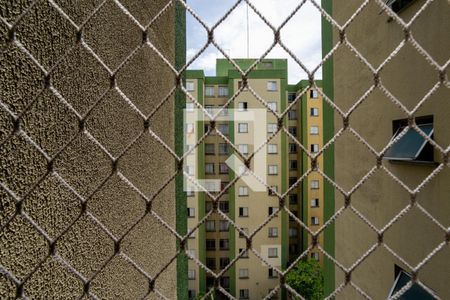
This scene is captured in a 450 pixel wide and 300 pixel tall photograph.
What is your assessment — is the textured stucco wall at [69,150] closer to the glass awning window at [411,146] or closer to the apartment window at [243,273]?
the glass awning window at [411,146]

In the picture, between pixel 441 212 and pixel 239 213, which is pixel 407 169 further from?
pixel 239 213

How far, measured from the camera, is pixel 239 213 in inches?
420

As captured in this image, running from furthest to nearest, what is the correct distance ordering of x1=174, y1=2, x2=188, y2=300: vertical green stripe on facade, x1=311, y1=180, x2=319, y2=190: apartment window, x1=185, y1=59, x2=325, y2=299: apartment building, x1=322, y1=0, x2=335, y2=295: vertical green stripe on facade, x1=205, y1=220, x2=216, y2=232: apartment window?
x1=311, y1=180, x2=319, y2=190: apartment window, x1=205, y1=220, x2=216, y2=232: apartment window, x1=185, y1=59, x2=325, y2=299: apartment building, x1=322, y1=0, x2=335, y2=295: vertical green stripe on facade, x1=174, y1=2, x2=188, y2=300: vertical green stripe on facade

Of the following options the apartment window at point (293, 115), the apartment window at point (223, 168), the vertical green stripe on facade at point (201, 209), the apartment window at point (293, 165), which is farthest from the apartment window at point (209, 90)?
the apartment window at point (293, 165)

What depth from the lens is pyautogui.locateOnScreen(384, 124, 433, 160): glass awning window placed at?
5.15 feet

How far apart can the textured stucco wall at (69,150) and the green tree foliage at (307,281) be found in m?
9.08

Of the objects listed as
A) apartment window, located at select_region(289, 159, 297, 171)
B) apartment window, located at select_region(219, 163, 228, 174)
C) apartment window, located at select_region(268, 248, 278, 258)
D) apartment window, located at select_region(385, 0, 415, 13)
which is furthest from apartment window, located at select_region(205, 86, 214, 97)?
apartment window, located at select_region(385, 0, 415, 13)

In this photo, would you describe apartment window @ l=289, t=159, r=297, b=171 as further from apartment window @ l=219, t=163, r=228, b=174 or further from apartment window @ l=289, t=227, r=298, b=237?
apartment window @ l=219, t=163, r=228, b=174

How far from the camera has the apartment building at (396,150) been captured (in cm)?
148

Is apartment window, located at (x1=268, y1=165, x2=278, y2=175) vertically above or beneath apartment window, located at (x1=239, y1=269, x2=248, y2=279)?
above

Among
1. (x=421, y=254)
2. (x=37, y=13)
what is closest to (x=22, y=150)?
(x=37, y=13)

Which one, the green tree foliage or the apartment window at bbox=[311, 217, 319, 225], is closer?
the green tree foliage

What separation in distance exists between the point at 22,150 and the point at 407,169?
1.84m

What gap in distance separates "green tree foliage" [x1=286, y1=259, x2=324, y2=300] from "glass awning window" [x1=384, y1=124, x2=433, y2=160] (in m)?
8.43
